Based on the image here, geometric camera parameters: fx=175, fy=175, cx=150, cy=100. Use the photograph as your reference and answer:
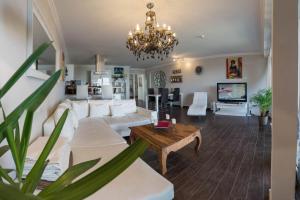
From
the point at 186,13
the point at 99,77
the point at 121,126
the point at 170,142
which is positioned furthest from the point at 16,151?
the point at 99,77

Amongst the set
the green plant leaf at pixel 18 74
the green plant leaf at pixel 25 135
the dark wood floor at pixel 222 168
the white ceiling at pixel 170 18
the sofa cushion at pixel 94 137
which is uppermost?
the white ceiling at pixel 170 18

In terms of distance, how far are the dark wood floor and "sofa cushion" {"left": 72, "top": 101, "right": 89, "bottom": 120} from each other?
1848 millimetres

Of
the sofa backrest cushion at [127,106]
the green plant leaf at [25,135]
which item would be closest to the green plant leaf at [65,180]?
the green plant leaf at [25,135]

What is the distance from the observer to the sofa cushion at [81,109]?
3812mm

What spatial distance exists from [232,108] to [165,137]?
5278 mm

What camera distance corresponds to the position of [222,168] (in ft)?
7.77

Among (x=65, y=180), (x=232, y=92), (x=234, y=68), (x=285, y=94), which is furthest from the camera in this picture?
(x=234, y=68)

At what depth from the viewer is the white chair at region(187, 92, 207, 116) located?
591 cm

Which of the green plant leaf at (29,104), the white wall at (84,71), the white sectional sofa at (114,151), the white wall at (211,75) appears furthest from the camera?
the white wall at (84,71)

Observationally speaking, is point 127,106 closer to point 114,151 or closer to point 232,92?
point 114,151

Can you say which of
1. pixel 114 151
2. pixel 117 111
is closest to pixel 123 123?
pixel 117 111

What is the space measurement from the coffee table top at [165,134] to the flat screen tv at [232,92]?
4908mm

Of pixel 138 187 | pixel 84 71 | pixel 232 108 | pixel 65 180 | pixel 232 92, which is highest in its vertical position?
pixel 84 71

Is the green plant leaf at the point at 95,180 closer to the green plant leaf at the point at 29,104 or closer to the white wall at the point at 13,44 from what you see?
the green plant leaf at the point at 29,104
